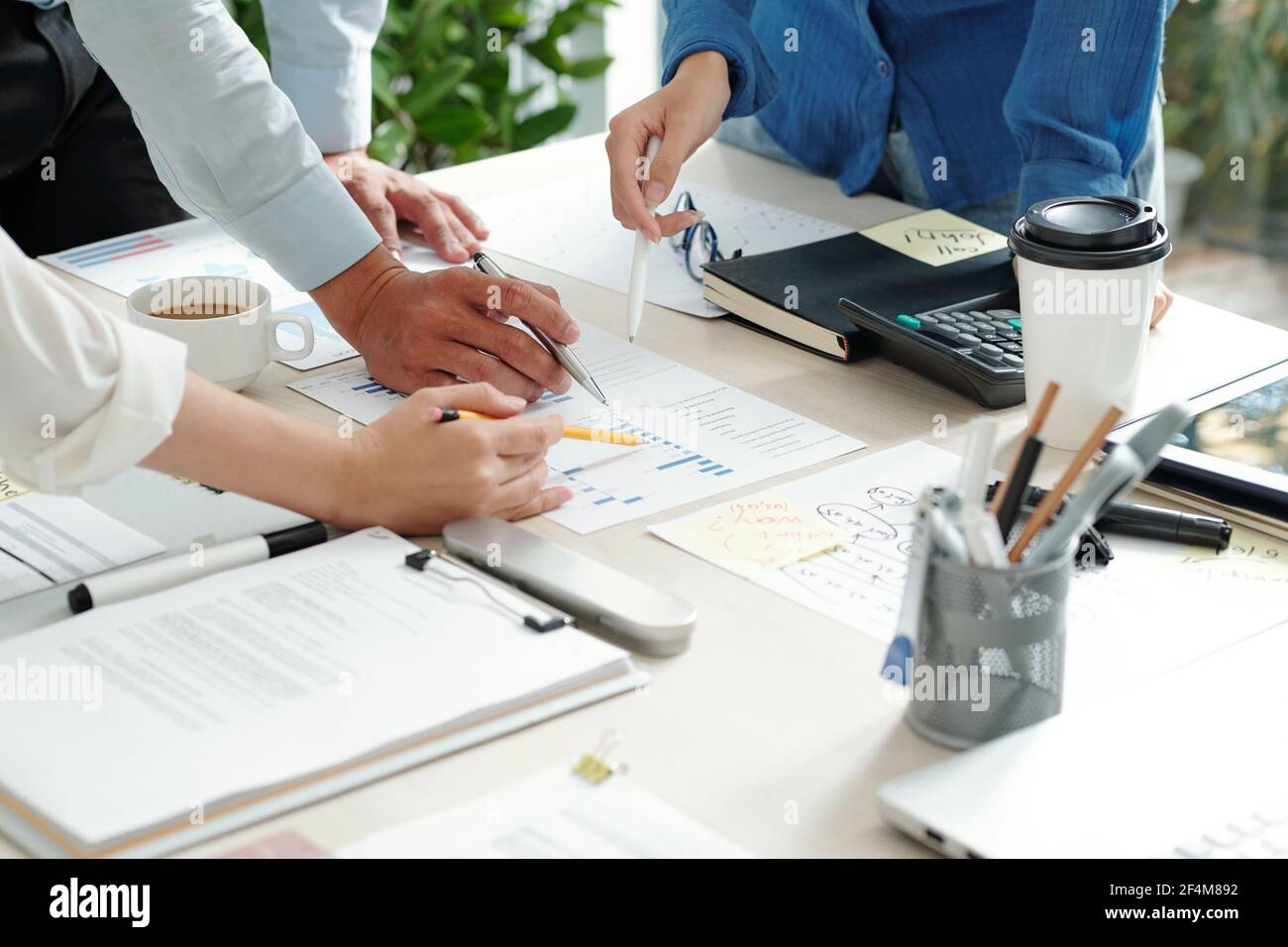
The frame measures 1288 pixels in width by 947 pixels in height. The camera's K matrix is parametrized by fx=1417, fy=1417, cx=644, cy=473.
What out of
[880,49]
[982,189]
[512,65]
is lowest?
[512,65]

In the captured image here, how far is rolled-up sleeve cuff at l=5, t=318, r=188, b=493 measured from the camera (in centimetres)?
87

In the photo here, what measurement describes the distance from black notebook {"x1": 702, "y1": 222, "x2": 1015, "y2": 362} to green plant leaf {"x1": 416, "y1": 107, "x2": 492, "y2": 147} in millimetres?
1534

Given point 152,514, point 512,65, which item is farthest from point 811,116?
point 512,65

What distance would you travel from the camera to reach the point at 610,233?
165cm

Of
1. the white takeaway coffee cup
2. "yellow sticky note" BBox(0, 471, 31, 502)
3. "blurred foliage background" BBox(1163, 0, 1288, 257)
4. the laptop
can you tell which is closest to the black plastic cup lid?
the white takeaway coffee cup

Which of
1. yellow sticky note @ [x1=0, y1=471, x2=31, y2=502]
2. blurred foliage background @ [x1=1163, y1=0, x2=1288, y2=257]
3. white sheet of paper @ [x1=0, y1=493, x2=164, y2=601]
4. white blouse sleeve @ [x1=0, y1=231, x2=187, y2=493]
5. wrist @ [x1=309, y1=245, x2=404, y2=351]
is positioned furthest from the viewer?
blurred foliage background @ [x1=1163, y1=0, x2=1288, y2=257]

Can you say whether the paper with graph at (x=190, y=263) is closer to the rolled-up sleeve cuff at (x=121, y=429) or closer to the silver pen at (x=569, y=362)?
the silver pen at (x=569, y=362)

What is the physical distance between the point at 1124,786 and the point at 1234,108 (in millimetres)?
3098

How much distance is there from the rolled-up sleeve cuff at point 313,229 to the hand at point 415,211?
0.21 m

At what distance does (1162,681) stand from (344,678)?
470mm

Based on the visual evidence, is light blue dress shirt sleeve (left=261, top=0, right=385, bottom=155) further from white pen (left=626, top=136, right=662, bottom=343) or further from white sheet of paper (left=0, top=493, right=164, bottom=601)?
white sheet of paper (left=0, top=493, right=164, bottom=601)

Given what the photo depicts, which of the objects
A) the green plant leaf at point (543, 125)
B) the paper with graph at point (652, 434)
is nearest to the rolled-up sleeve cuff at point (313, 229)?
the paper with graph at point (652, 434)
